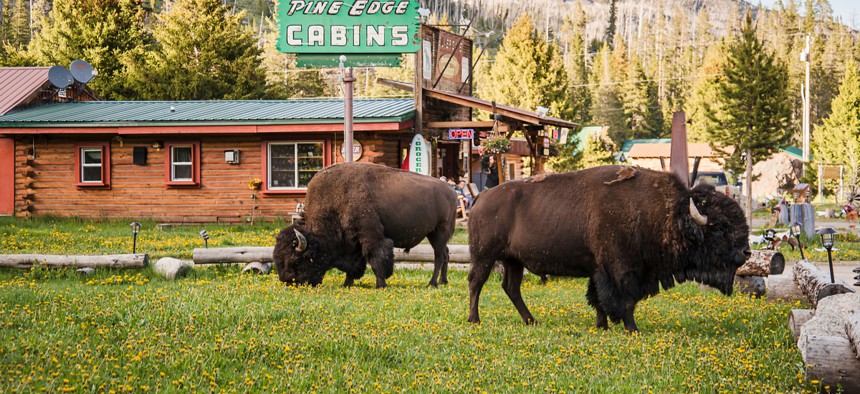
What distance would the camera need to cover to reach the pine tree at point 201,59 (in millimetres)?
48500

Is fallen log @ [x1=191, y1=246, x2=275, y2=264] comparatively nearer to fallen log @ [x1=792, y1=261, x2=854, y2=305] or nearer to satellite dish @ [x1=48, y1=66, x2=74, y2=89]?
fallen log @ [x1=792, y1=261, x2=854, y2=305]

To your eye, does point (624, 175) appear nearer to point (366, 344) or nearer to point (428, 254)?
point (366, 344)

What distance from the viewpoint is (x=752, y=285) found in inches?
507

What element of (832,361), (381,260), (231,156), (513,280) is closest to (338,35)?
(231,156)

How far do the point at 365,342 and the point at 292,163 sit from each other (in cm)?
1903

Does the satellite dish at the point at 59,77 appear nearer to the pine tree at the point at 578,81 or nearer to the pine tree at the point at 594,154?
the pine tree at the point at 578,81

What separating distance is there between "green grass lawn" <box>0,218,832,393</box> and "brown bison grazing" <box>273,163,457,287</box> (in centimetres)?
46

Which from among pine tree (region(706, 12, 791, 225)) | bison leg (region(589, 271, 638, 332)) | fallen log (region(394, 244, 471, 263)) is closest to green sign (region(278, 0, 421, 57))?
fallen log (region(394, 244, 471, 263))

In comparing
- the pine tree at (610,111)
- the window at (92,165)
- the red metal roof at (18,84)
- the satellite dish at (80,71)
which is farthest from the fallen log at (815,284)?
the pine tree at (610,111)

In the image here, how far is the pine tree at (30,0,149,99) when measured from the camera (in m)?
49.4

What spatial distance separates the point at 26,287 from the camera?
1205cm

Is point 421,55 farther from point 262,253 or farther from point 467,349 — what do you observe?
point 467,349

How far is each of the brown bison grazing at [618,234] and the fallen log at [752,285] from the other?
3.83m

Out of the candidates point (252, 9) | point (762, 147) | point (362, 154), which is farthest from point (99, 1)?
point (252, 9)
